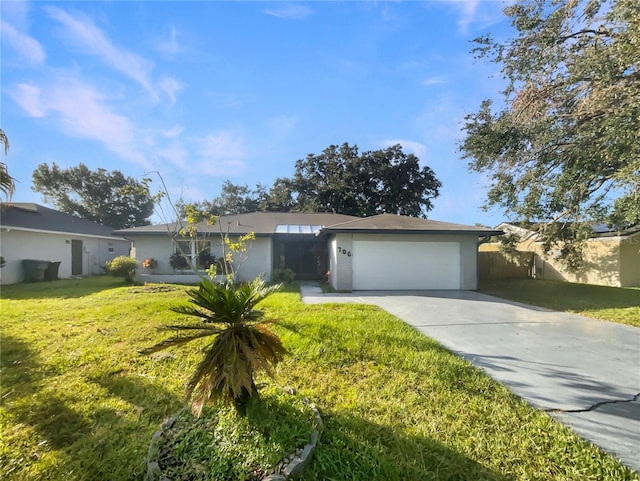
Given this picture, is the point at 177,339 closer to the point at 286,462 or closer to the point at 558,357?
the point at 286,462

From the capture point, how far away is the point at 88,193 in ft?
101

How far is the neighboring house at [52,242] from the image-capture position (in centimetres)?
1381

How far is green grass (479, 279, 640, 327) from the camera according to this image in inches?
330

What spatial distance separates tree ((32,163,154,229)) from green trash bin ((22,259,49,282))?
1660 centimetres

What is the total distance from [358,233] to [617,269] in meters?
13.1

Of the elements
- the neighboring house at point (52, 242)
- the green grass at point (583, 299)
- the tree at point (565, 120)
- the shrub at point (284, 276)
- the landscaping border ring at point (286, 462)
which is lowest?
the green grass at point (583, 299)

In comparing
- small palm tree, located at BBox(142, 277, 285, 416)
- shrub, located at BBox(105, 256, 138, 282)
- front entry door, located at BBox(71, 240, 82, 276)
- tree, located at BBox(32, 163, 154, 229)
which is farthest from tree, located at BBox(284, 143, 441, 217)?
small palm tree, located at BBox(142, 277, 285, 416)

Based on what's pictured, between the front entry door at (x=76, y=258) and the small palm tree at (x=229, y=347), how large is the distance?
19.6m

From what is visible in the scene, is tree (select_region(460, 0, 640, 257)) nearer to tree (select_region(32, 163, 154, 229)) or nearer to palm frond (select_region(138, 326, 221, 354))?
palm frond (select_region(138, 326, 221, 354))

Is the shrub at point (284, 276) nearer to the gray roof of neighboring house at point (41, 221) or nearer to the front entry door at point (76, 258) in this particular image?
the gray roof of neighboring house at point (41, 221)

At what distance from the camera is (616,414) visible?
329cm

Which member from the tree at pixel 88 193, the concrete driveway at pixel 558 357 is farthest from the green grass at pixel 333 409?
the tree at pixel 88 193

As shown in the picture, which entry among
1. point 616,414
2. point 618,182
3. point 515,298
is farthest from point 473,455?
point 515,298

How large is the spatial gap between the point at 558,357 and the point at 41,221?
22014 mm
